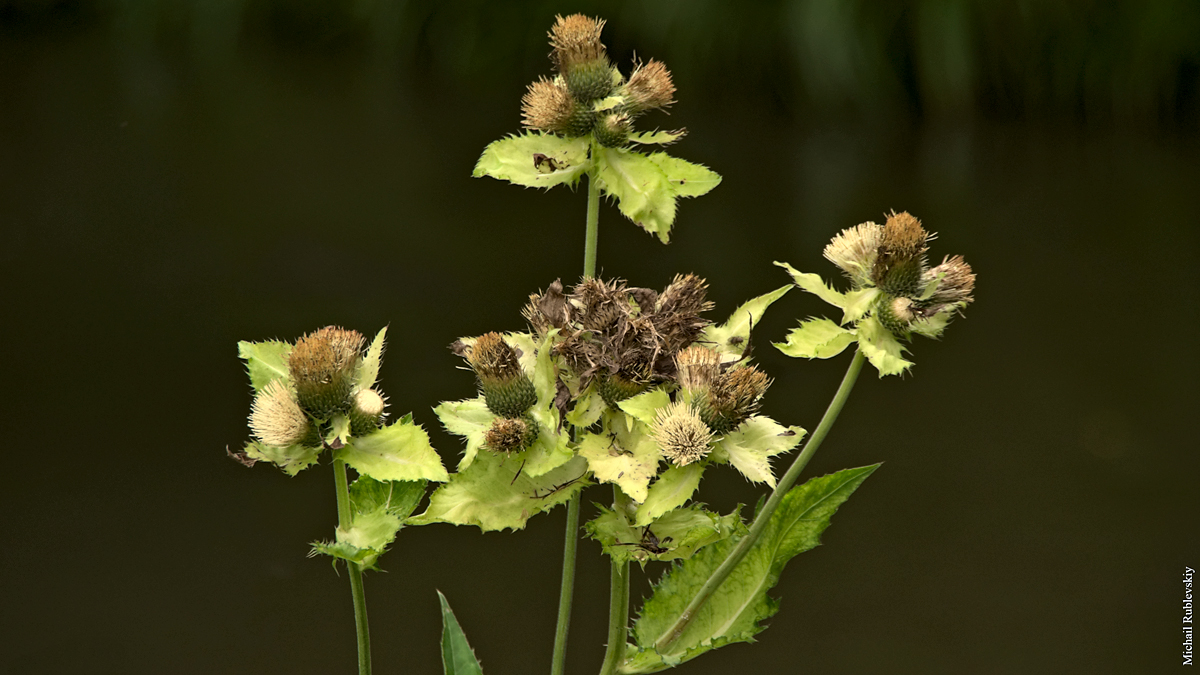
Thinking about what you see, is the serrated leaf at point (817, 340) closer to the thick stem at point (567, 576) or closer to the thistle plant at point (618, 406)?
the thistle plant at point (618, 406)

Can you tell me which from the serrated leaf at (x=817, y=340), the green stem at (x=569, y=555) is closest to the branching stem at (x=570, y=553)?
the green stem at (x=569, y=555)

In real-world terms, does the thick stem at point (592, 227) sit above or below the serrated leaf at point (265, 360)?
above

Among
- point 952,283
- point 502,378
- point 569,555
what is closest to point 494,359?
point 502,378

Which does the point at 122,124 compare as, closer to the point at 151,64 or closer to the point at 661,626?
the point at 151,64

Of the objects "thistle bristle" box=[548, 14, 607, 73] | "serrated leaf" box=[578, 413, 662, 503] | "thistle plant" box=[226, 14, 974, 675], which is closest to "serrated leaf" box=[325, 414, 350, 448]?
"thistle plant" box=[226, 14, 974, 675]

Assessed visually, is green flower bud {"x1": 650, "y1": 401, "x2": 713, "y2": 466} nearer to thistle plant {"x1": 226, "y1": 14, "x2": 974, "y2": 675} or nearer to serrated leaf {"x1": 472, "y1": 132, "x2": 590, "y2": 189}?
thistle plant {"x1": 226, "y1": 14, "x2": 974, "y2": 675}
